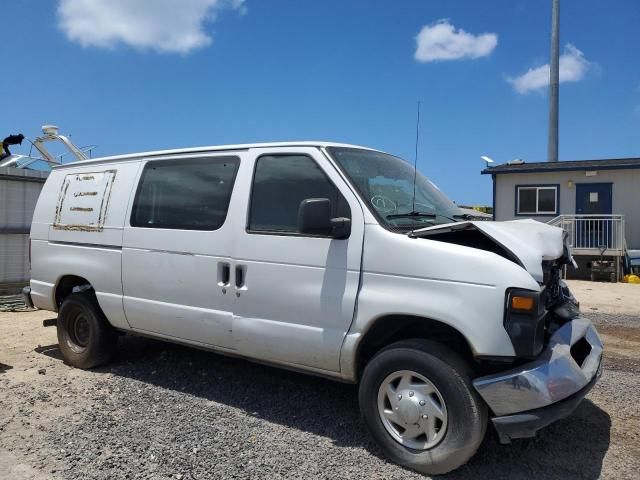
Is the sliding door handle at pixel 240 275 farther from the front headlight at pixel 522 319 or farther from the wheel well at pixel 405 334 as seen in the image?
the front headlight at pixel 522 319

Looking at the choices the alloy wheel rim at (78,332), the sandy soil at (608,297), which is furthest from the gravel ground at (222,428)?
the sandy soil at (608,297)

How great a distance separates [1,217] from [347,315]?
870 cm

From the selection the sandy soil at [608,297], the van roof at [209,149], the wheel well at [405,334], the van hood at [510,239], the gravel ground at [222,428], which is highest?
the van roof at [209,149]

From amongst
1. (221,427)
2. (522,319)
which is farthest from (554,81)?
(221,427)

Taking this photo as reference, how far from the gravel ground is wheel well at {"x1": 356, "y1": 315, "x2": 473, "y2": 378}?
61cm

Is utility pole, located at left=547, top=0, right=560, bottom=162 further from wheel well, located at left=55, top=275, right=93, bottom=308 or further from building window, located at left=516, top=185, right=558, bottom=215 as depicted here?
wheel well, located at left=55, top=275, right=93, bottom=308

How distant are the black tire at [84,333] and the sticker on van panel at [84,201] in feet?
2.48

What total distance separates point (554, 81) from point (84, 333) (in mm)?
23887

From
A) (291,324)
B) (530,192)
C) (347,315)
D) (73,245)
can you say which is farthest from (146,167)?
(530,192)

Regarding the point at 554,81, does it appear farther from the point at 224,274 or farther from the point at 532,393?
the point at 532,393

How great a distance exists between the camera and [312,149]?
4027 millimetres

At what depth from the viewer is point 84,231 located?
5328mm

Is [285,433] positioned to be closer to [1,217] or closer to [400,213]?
[400,213]

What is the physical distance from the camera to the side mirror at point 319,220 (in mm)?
3518
